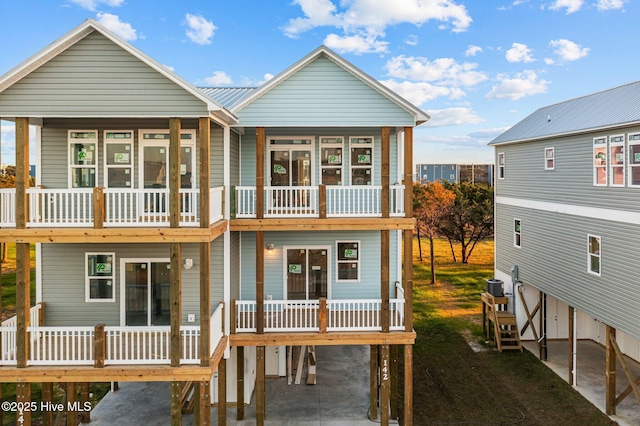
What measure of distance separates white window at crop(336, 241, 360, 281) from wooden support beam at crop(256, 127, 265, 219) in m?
3.30

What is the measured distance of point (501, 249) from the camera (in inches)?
861

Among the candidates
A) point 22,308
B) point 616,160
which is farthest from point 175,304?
point 616,160

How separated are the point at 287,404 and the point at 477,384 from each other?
692cm

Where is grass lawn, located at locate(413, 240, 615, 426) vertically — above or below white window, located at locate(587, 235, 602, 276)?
below

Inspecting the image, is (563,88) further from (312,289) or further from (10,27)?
(10,27)

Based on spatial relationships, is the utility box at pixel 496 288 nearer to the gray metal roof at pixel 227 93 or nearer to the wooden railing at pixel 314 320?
the wooden railing at pixel 314 320

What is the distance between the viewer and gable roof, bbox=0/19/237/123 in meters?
9.32

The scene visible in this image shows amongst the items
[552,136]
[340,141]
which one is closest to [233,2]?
[340,141]

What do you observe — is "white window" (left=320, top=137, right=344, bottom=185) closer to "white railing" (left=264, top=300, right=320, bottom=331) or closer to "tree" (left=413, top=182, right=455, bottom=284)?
"white railing" (left=264, top=300, right=320, bottom=331)

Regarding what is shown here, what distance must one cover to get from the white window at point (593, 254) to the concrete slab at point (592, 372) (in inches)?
163

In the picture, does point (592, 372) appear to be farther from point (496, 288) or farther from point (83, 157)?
point (83, 157)

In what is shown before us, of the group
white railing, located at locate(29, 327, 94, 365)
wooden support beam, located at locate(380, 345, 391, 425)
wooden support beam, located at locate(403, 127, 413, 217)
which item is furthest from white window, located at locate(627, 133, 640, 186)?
white railing, located at locate(29, 327, 94, 365)

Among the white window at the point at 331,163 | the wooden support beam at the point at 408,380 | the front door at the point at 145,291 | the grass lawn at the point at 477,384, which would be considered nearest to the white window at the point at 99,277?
the front door at the point at 145,291

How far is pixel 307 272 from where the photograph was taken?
1416 centimetres
